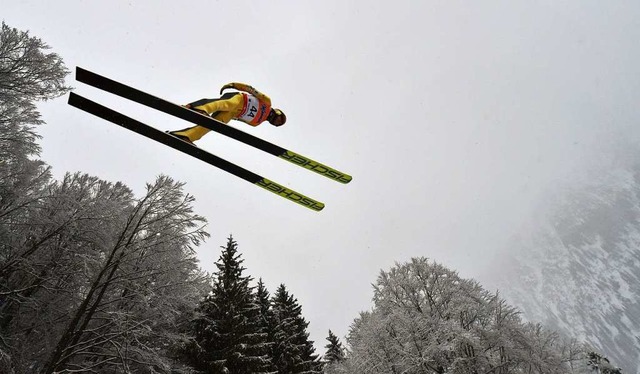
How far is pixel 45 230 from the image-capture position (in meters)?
10.4

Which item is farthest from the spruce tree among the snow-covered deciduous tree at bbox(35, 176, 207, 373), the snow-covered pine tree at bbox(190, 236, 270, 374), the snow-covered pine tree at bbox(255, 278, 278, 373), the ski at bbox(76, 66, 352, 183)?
the ski at bbox(76, 66, 352, 183)

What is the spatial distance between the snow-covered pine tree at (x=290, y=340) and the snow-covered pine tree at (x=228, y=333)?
13.4 ft

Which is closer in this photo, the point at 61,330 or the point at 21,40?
the point at 21,40

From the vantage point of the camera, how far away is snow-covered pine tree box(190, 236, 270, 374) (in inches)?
507

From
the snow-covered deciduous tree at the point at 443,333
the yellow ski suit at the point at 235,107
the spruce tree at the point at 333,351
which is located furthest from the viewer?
the spruce tree at the point at 333,351

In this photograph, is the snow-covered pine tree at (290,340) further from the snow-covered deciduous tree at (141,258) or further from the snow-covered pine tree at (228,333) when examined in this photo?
the snow-covered deciduous tree at (141,258)

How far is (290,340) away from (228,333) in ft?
23.5

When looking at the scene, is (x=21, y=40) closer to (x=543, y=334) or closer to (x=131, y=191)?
(x=131, y=191)

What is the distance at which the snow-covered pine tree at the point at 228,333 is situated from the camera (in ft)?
42.2

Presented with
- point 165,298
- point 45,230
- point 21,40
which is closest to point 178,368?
point 165,298

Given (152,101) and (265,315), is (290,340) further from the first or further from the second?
(152,101)

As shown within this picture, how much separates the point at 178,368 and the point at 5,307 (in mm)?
5580

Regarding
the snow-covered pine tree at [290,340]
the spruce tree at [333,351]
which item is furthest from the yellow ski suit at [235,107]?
the spruce tree at [333,351]

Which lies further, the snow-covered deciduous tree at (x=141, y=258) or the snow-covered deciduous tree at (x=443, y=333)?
the snow-covered deciduous tree at (x=443, y=333)
